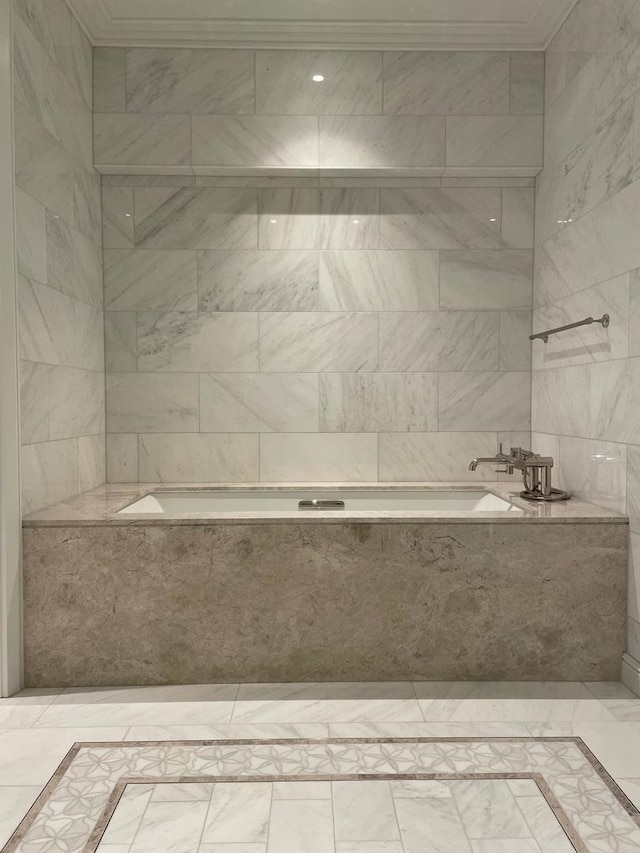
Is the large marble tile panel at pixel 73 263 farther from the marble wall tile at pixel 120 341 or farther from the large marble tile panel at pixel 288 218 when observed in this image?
the large marble tile panel at pixel 288 218

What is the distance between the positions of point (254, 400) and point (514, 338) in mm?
1304

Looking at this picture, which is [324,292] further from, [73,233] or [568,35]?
[568,35]

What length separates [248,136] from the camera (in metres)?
2.79

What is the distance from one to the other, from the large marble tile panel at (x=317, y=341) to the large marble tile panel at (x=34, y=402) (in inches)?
40.4

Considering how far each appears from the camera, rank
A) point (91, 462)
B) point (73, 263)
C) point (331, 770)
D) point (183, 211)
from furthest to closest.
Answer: point (183, 211) < point (91, 462) < point (73, 263) < point (331, 770)

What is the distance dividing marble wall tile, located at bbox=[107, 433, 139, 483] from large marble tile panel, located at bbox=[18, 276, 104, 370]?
365 millimetres

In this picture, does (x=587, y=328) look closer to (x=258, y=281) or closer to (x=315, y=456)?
(x=315, y=456)

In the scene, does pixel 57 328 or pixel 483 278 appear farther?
pixel 483 278

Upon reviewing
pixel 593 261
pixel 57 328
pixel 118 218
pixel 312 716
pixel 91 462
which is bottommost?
pixel 312 716

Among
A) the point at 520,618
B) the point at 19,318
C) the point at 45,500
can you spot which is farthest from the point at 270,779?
the point at 19,318

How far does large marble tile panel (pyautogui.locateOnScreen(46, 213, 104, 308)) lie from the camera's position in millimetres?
2369

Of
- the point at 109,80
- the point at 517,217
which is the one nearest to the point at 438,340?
the point at 517,217

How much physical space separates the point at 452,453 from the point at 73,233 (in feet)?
6.50

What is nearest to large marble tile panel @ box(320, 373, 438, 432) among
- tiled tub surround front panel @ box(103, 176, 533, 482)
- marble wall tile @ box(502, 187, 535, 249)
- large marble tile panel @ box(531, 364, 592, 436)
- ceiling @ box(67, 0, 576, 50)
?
tiled tub surround front panel @ box(103, 176, 533, 482)
